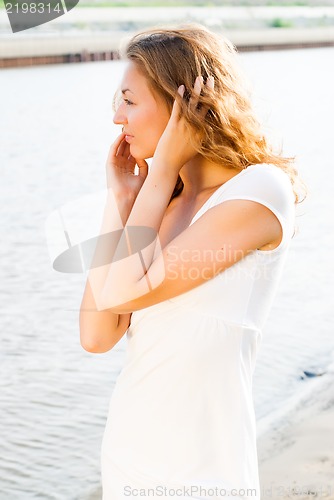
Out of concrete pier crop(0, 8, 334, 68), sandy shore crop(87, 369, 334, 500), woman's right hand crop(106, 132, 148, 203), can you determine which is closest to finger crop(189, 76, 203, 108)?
woman's right hand crop(106, 132, 148, 203)

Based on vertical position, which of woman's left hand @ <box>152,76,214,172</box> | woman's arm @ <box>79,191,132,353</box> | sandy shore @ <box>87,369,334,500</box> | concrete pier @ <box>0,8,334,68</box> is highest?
woman's left hand @ <box>152,76,214,172</box>

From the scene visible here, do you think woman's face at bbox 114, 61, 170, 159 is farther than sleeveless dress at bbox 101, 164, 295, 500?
Yes

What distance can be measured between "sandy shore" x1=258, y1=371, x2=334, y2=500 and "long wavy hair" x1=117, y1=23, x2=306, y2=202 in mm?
2169

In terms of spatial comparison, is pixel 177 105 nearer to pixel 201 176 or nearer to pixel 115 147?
pixel 201 176

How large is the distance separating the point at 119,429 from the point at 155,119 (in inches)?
22.9

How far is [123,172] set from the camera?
2.02 m

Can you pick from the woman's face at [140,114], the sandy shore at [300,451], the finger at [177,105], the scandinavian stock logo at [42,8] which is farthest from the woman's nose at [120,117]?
the sandy shore at [300,451]

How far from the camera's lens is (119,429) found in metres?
1.72

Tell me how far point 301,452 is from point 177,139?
8.58 feet

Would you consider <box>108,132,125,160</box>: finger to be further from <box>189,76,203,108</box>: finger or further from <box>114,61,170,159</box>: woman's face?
<box>189,76,203,108</box>: finger

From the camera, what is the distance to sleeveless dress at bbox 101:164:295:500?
1.66m

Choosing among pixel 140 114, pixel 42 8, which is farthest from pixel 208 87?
pixel 42 8

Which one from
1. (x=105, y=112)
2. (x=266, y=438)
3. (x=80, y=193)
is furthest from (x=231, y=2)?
(x=266, y=438)

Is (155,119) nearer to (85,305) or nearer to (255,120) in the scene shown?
(255,120)
